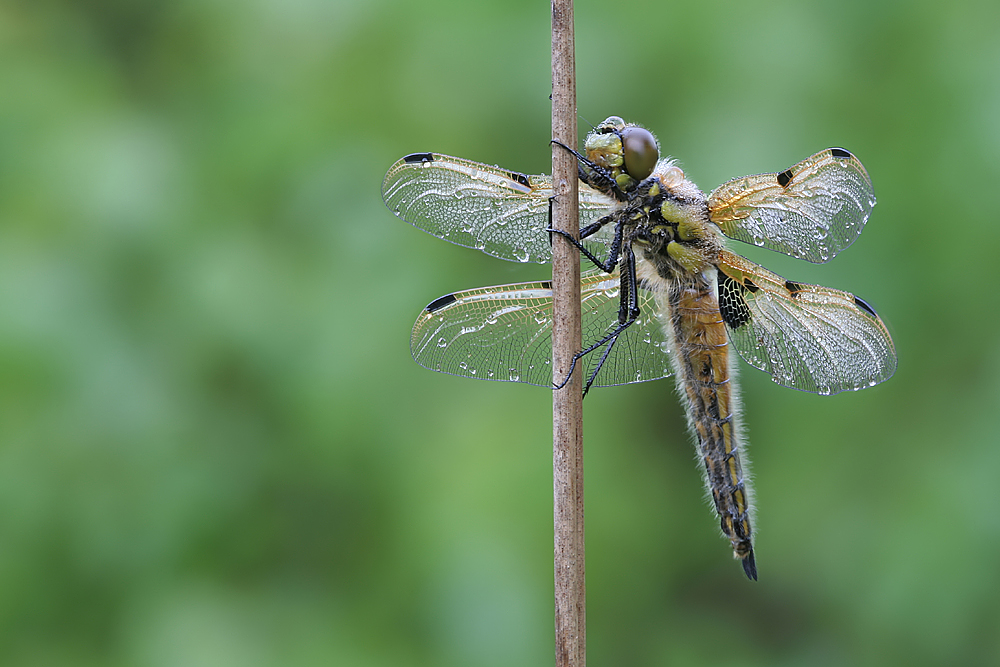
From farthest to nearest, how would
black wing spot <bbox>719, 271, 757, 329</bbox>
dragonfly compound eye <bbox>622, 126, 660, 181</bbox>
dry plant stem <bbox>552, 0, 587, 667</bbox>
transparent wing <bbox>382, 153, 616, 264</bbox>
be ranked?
1. black wing spot <bbox>719, 271, 757, 329</bbox>
2. transparent wing <bbox>382, 153, 616, 264</bbox>
3. dragonfly compound eye <bbox>622, 126, 660, 181</bbox>
4. dry plant stem <bbox>552, 0, 587, 667</bbox>

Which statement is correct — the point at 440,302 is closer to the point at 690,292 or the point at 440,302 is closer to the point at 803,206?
the point at 690,292

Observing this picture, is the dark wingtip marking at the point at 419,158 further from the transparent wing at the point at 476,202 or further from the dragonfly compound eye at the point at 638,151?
the dragonfly compound eye at the point at 638,151

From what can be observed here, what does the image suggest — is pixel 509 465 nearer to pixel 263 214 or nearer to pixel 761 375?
pixel 761 375

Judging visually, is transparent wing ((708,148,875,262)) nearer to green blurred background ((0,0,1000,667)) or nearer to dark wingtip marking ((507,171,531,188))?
green blurred background ((0,0,1000,667))

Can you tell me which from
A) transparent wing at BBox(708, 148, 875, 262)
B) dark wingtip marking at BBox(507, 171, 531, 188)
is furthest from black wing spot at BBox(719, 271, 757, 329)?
dark wingtip marking at BBox(507, 171, 531, 188)

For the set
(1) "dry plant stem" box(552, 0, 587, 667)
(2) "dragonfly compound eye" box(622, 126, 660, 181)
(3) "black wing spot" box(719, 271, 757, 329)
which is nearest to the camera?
(1) "dry plant stem" box(552, 0, 587, 667)

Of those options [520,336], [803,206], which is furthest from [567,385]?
[803,206]

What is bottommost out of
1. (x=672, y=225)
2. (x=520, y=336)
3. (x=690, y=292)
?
(x=520, y=336)
